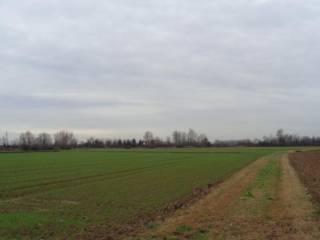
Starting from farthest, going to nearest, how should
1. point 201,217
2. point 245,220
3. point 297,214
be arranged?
1. point 297,214
2. point 201,217
3. point 245,220

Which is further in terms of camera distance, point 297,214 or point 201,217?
point 297,214

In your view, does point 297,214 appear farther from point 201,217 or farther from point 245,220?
point 201,217

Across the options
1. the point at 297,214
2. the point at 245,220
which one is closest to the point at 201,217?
the point at 245,220

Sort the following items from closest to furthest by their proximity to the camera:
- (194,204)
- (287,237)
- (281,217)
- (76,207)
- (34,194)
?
(287,237) → (281,217) → (76,207) → (194,204) → (34,194)

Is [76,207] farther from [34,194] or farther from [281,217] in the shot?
[281,217]

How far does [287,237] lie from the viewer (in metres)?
12.3

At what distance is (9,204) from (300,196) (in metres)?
14.6

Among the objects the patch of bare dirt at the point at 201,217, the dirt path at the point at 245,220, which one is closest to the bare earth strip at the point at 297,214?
the dirt path at the point at 245,220

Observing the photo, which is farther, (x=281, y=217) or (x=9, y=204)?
(x=9, y=204)

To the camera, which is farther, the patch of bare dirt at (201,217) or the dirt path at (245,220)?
the patch of bare dirt at (201,217)

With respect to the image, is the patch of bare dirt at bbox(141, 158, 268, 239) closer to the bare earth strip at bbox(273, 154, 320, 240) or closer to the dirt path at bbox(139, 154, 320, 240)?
the dirt path at bbox(139, 154, 320, 240)

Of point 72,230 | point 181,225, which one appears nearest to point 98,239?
point 72,230

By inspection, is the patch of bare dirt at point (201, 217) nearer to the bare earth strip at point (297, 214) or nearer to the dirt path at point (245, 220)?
the dirt path at point (245, 220)

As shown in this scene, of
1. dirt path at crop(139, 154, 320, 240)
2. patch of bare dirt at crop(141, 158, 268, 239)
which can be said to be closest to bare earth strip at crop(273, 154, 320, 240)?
dirt path at crop(139, 154, 320, 240)
